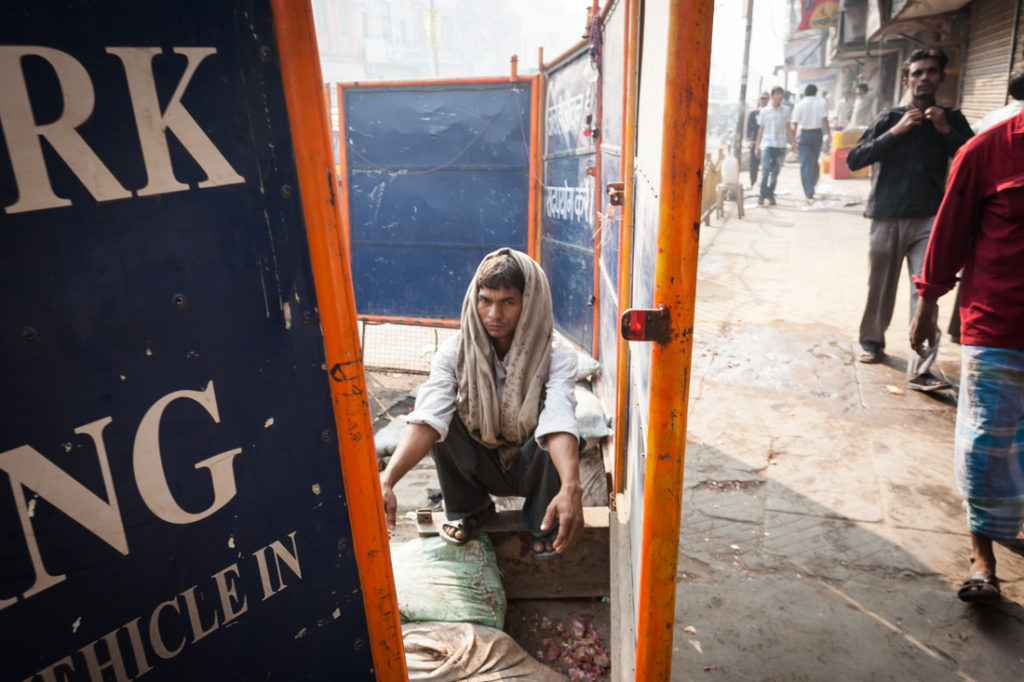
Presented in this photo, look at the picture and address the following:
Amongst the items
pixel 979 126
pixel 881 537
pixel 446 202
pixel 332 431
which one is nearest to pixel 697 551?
pixel 881 537

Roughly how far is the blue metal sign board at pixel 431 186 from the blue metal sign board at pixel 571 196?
0.39m

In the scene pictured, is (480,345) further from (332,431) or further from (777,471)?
(777,471)

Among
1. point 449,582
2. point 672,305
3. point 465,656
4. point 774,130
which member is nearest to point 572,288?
point 449,582

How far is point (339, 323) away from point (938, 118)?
14.2 feet

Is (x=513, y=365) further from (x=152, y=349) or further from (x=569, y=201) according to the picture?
(x=569, y=201)

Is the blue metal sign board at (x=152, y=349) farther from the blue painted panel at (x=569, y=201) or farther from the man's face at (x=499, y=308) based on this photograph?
the blue painted panel at (x=569, y=201)

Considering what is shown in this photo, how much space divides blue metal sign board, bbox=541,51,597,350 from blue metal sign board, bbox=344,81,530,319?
394mm

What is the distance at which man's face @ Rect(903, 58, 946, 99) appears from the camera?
157 inches

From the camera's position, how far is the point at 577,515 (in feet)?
6.82

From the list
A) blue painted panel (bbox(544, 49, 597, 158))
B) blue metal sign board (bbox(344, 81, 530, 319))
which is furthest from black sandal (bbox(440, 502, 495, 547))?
blue metal sign board (bbox(344, 81, 530, 319))

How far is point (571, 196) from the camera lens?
4.74 metres

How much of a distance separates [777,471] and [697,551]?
3.00 ft

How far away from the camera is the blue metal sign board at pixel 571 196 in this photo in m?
4.32

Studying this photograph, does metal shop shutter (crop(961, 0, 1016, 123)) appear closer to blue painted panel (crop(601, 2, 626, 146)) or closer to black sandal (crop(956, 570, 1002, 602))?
blue painted panel (crop(601, 2, 626, 146))
